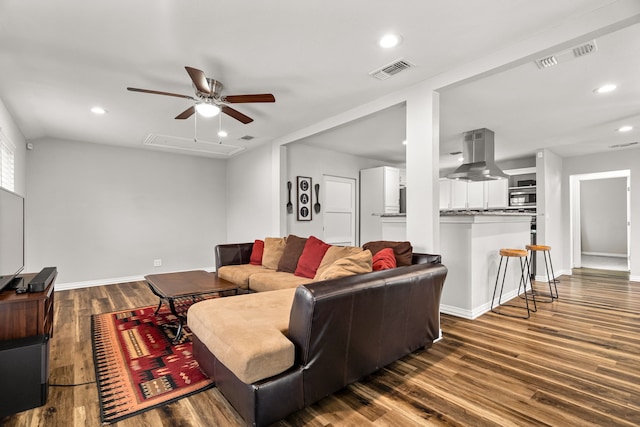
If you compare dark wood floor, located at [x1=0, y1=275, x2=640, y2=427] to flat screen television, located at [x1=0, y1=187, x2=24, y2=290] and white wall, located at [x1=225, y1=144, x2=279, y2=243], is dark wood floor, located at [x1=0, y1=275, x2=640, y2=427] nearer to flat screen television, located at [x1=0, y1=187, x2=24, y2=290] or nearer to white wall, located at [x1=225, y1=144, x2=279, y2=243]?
flat screen television, located at [x1=0, y1=187, x2=24, y2=290]

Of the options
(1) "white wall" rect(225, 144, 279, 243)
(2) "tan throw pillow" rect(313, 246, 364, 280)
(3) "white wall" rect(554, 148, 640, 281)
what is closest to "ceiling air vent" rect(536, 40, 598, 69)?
(2) "tan throw pillow" rect(313, 246, 364, 280)

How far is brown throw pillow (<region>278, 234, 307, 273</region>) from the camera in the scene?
3879mm

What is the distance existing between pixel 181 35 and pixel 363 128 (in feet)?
9.90

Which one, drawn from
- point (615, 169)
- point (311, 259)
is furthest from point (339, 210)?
point (615, 169)

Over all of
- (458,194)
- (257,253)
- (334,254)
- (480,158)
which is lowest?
(257,253)

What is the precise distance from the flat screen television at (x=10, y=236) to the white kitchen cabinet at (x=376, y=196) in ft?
17.7

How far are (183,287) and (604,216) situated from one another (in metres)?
11.6

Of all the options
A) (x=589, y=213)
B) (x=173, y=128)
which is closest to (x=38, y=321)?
(x=173, y=128)

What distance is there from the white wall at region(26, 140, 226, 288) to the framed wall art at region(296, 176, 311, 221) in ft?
7.30

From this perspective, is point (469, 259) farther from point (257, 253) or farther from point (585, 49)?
point (257, 253)

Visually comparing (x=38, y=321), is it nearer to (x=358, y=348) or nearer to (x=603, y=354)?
(x=358, y=348)

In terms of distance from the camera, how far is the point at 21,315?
194cm

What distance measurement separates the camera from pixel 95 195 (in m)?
5.49

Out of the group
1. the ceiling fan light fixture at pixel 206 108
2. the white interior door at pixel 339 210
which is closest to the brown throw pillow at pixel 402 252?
the ceiling fan light fixture at pixel 206 108
